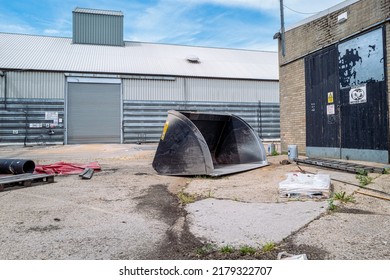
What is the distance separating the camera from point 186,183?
557 centimetres

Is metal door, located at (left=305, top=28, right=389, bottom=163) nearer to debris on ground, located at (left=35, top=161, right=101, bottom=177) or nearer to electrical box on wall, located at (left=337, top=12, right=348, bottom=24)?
electrical box on wall, located at (left=337, top=12, right=348, bottom=24)

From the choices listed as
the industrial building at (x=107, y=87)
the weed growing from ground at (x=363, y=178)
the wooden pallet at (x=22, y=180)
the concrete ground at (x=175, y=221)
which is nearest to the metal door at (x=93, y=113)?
the industrial building at (x=107, y=87)

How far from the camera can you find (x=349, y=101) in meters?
8.02

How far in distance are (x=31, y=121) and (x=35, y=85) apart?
7.16 ft

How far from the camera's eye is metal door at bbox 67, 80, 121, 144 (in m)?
18.4

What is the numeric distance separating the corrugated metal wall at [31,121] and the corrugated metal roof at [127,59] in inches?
84.8

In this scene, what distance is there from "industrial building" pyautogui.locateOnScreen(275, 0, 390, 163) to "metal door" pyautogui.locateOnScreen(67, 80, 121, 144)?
1159cm

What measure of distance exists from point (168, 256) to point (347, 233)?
170cm

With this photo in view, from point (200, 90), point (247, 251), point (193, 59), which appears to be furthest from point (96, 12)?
point (247, 251)

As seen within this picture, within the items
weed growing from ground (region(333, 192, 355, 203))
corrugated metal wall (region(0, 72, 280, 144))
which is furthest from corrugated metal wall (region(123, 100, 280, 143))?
weed growing from ground (region(333, 192, 355, 203))

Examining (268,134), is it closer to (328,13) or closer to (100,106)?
(100,106)

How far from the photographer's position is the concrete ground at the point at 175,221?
2.52 metres

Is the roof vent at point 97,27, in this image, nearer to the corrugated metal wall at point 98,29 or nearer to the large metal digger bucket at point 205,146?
the corrugated metal wall at point 98,29

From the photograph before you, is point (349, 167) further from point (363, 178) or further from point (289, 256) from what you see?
point (289, 256)
